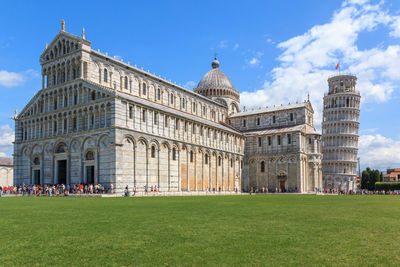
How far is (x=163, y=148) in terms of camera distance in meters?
46.4

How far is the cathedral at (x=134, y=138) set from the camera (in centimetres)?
4169

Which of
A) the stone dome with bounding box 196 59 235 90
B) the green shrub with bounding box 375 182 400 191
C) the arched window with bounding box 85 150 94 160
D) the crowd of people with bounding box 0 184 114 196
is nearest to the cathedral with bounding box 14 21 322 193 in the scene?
the arched window with bounding box 85 150 94 160

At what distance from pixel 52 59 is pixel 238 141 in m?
33.9

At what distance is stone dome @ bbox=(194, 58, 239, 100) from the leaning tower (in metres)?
30.0

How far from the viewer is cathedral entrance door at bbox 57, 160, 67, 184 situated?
4594 cm

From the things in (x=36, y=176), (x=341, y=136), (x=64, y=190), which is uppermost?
(x=341, y=136)

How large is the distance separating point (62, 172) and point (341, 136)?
6979 cm

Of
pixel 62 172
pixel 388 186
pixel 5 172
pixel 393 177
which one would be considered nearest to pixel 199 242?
pixel 62 172

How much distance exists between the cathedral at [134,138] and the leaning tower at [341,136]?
26.3 metres

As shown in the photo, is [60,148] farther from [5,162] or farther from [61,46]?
[5,162]

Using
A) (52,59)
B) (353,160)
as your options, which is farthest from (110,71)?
(353,160)

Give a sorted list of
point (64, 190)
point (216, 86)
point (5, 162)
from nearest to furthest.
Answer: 1. point (64, 190)
2. point (216, 86)
3. point (5, 162)

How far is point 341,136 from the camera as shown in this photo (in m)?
91.6

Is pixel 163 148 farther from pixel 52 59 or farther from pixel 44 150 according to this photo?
pixel 52 59
